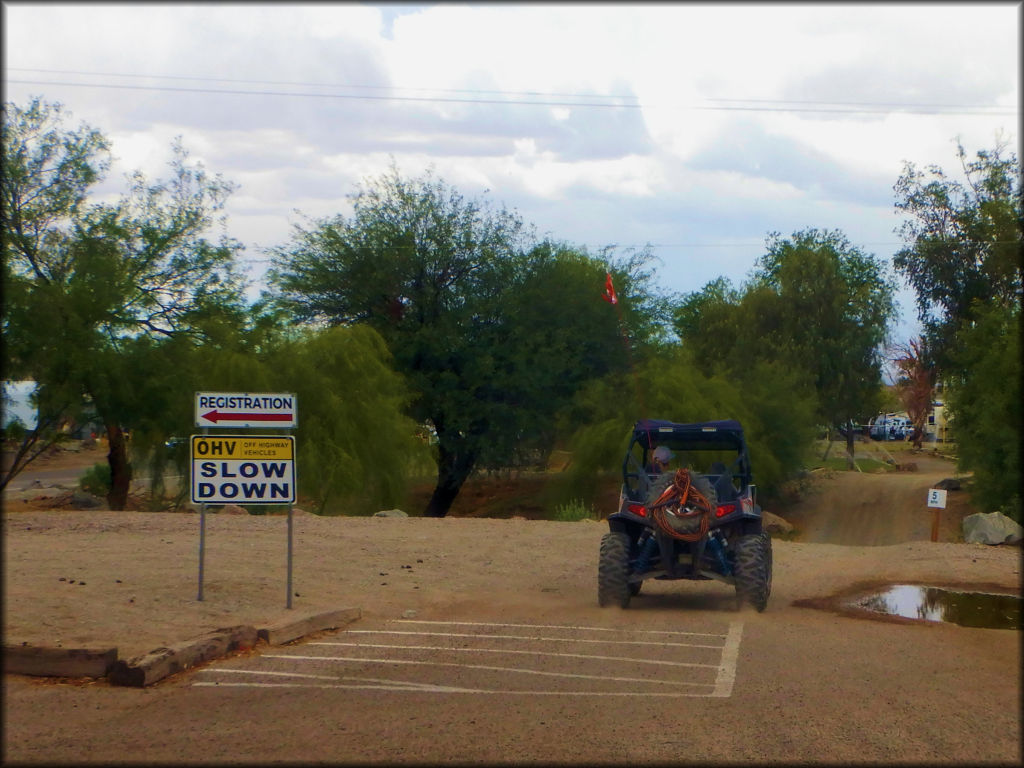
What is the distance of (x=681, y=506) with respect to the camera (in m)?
12.5

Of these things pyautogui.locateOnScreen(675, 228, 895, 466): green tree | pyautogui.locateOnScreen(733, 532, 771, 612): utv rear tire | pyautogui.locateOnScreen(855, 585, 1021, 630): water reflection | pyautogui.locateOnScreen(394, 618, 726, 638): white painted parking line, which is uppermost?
pyautogui.locateOnScreen(675, 228, 895, 466): green tree

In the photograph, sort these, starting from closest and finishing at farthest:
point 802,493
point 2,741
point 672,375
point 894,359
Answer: point 2,741
point 672,375
point 802,493
point 894,359

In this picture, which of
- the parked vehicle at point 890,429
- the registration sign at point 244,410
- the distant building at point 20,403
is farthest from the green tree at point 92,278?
the parked vehicle at point 890,429

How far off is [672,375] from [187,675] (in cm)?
2838

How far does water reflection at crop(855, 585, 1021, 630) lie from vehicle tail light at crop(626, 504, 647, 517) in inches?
133

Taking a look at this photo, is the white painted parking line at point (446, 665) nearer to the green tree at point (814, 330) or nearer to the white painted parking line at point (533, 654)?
the white painted parking line at point (533, 654)

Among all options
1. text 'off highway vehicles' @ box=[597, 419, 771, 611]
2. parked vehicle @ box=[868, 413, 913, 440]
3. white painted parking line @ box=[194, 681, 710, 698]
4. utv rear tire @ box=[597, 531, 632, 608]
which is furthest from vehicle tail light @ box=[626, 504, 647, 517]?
parked vehicle @ box=[868, 413, 913, 440]

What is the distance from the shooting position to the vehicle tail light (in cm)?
1274

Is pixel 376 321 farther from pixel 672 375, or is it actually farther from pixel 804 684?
pixel 804 684

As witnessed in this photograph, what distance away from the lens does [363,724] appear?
7207 mm

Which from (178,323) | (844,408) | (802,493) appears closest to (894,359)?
(844,408)

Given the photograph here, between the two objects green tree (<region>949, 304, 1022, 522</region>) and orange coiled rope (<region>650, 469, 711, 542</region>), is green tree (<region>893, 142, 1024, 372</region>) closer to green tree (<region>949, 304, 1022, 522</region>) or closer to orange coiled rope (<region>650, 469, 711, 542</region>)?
green tree (<region>949, 304, 1022, 522</region>)

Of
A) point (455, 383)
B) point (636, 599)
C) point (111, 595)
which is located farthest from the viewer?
point (455, 383)

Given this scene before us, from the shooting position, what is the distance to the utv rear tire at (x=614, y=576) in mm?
12789
